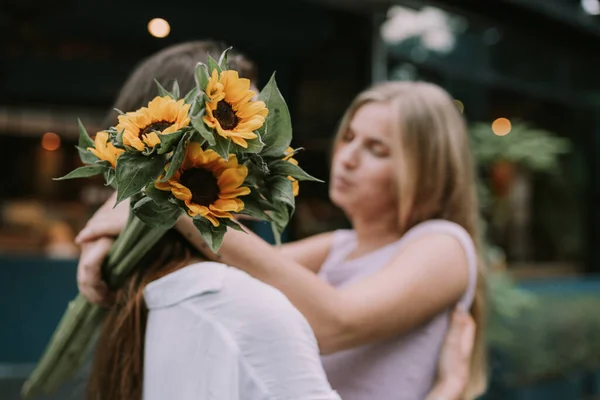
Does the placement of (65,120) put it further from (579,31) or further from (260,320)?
(260,320)

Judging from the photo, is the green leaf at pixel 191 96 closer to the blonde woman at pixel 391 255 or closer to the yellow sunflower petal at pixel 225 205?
the yellow sunflower petal at pixel 225 205

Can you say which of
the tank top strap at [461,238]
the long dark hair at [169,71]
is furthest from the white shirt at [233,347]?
the tank top strap at [461,238]

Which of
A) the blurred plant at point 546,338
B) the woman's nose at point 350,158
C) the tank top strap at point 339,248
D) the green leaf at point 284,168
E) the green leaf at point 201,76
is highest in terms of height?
the green leaf at point 201,76

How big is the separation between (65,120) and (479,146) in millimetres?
4316

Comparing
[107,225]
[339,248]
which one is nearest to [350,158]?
[339,248]

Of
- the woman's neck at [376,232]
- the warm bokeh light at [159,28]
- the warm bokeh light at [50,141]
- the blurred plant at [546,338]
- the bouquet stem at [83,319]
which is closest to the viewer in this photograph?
the bouquet stem at [83,319]

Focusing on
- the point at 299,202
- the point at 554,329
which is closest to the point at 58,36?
the point at 299,202

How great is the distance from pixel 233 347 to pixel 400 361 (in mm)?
734

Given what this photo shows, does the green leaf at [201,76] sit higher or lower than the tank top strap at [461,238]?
higher

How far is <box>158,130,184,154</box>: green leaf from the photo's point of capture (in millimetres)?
1223

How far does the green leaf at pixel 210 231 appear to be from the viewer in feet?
4.14

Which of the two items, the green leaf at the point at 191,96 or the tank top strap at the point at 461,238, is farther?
the tank top strap at the point at 461,238

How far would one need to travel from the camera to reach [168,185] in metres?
1.26

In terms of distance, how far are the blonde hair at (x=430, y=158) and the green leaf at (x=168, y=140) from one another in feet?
3.30
